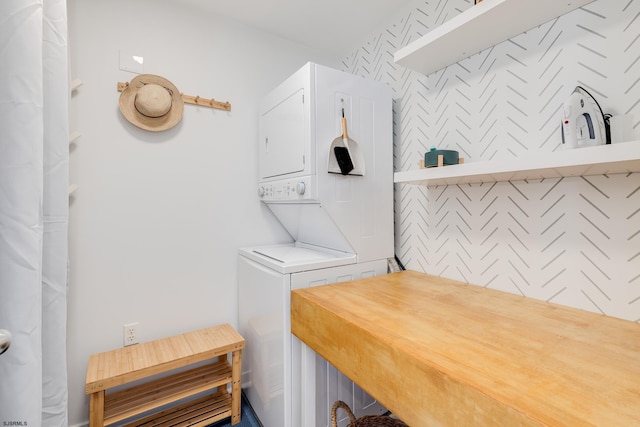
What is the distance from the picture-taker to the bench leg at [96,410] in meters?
1.34

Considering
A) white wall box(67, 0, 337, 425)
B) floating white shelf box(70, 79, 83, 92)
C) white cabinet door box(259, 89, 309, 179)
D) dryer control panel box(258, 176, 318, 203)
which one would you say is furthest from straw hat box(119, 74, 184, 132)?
dryer control panel box(258, 176, 318, 203)

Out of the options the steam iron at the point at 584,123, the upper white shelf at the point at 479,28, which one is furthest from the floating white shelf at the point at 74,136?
the steam iron at the point at 584,123

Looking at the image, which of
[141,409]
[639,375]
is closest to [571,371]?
[639,375]

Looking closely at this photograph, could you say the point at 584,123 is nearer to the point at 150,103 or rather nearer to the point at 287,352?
the point at 287,352

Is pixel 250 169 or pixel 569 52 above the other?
pixel 569 52

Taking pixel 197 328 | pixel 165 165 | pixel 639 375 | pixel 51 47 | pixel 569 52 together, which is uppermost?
pixel 569 52

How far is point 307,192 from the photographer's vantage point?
5.08 feet

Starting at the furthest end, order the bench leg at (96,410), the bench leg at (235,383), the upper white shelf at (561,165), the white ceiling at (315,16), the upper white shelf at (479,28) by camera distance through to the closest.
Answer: the white ceiling at (315,16) → the bench leg at (235,383) → the bench leg at (96,410) → the upper white shelf at (479,28) → the upper white shelf at (561,165)

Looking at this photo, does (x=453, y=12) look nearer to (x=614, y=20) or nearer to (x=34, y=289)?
(x=614, y=20)

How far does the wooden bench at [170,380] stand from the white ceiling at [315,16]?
6.85ft

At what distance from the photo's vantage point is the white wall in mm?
1580

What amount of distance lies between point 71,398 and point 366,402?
1600 mm

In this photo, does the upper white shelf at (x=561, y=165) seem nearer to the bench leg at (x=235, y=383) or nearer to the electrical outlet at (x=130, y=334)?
the bench leg at (x=235, y=383)

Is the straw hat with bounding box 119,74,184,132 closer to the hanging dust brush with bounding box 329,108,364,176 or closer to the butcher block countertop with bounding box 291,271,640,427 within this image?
the hanging dust brush with bounding box 329,108,364,176
